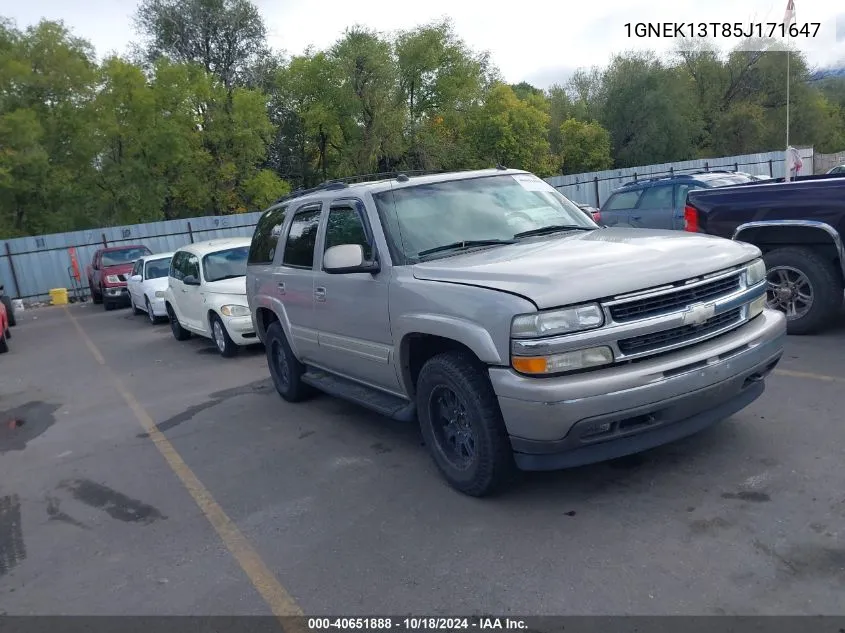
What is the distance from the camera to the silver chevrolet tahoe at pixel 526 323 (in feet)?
12.2

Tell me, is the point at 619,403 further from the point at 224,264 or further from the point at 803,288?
the point at 224,264

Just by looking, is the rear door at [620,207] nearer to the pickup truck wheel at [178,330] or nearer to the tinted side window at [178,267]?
the tinted side window at [178,267]

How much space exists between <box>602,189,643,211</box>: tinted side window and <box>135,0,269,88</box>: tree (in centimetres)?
3628

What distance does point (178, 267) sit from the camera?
39.4ft

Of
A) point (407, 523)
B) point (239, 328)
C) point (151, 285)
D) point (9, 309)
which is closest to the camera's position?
point (407, 523)

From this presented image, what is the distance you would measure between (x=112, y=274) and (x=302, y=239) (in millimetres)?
15849

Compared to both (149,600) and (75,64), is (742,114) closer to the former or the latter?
(75,64)

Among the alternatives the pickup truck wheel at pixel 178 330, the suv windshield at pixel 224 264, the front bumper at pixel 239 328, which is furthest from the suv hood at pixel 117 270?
the front bumper at pixel 239 328

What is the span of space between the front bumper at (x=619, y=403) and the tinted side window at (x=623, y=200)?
9861mm

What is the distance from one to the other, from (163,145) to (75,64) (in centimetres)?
519

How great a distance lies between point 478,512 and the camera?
417 cm

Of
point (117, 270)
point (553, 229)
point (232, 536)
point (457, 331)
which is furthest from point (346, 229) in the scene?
point (117, 270)
